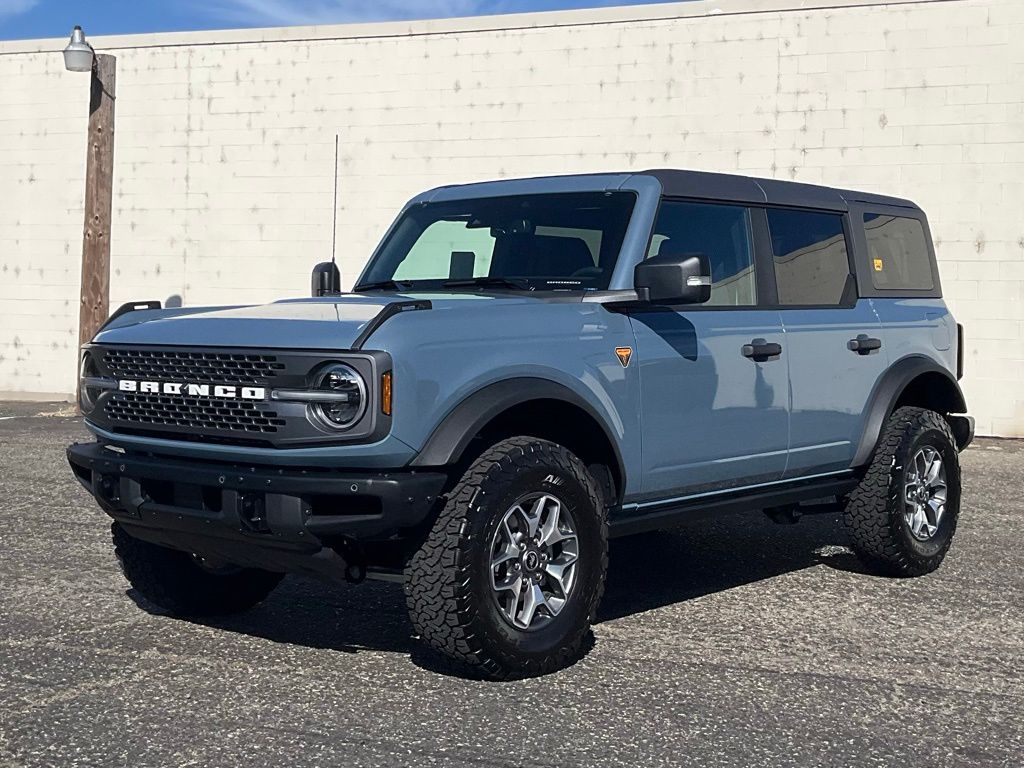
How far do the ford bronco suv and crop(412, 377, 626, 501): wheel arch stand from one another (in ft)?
0.04

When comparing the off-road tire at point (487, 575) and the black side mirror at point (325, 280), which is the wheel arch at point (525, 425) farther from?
the black side mirror at point (325, 280)

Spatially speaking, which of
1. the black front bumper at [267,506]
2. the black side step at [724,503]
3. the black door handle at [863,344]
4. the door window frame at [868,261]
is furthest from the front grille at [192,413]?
the door window frame at [868,261]

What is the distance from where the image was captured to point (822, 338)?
6480mm

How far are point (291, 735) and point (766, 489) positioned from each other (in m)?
2.81

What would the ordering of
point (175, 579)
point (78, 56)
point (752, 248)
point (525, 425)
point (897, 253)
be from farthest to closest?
point (78, 56), point (897, 253), point (752, 248), point (175, 579), point (525, 425)

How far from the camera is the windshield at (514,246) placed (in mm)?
5727

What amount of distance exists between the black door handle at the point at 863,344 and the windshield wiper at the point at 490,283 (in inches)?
72.6

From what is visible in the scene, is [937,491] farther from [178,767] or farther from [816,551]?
[178,767]

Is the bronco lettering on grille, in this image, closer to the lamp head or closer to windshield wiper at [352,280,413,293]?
windshield wiper at [352,280,413,293]

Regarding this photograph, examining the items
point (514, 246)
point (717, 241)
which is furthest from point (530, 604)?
point (717, 241)

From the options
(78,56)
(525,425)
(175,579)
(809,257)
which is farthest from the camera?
(78,56)

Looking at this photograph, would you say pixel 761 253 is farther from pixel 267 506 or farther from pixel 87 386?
pixel 87 386

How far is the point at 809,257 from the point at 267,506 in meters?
3.25

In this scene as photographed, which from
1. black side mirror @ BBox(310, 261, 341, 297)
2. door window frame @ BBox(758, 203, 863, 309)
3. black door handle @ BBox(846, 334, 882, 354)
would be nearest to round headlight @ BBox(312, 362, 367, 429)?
black side mirror @ BBox(310, 261, 341, 297)
